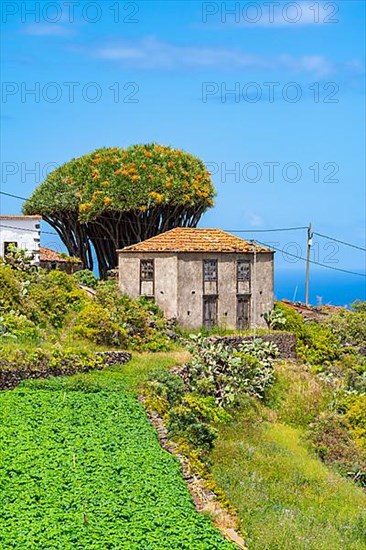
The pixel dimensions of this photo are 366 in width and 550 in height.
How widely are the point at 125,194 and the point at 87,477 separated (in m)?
34.6

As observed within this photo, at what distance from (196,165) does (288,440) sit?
95.3 feet

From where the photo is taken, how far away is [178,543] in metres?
16.5

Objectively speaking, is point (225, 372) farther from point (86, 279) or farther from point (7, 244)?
point (7, 244)

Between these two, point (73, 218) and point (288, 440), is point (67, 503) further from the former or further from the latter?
point (73, 218)

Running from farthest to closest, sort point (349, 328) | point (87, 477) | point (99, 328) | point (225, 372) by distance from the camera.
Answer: point (349, 328) < point (99, 328) < point (225, 372) < point (87, 477)

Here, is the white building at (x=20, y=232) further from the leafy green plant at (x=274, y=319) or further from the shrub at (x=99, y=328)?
the leafy green plant at (x=274, y=319)

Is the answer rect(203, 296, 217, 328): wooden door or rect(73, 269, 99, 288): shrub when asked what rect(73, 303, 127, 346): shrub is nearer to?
rect(203, 296, 217, 328): wooden door

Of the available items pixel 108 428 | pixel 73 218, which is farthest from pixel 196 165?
pixel 108 428

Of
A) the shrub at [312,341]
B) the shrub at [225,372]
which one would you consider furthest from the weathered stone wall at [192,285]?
the shrub at [225,372]

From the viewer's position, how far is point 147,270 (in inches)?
1630

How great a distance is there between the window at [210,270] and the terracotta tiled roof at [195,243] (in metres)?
0.62

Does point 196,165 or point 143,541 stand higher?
point 196,165

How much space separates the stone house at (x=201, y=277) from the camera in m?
40.6

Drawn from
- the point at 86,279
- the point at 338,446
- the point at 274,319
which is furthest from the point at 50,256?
the point at 338,446
